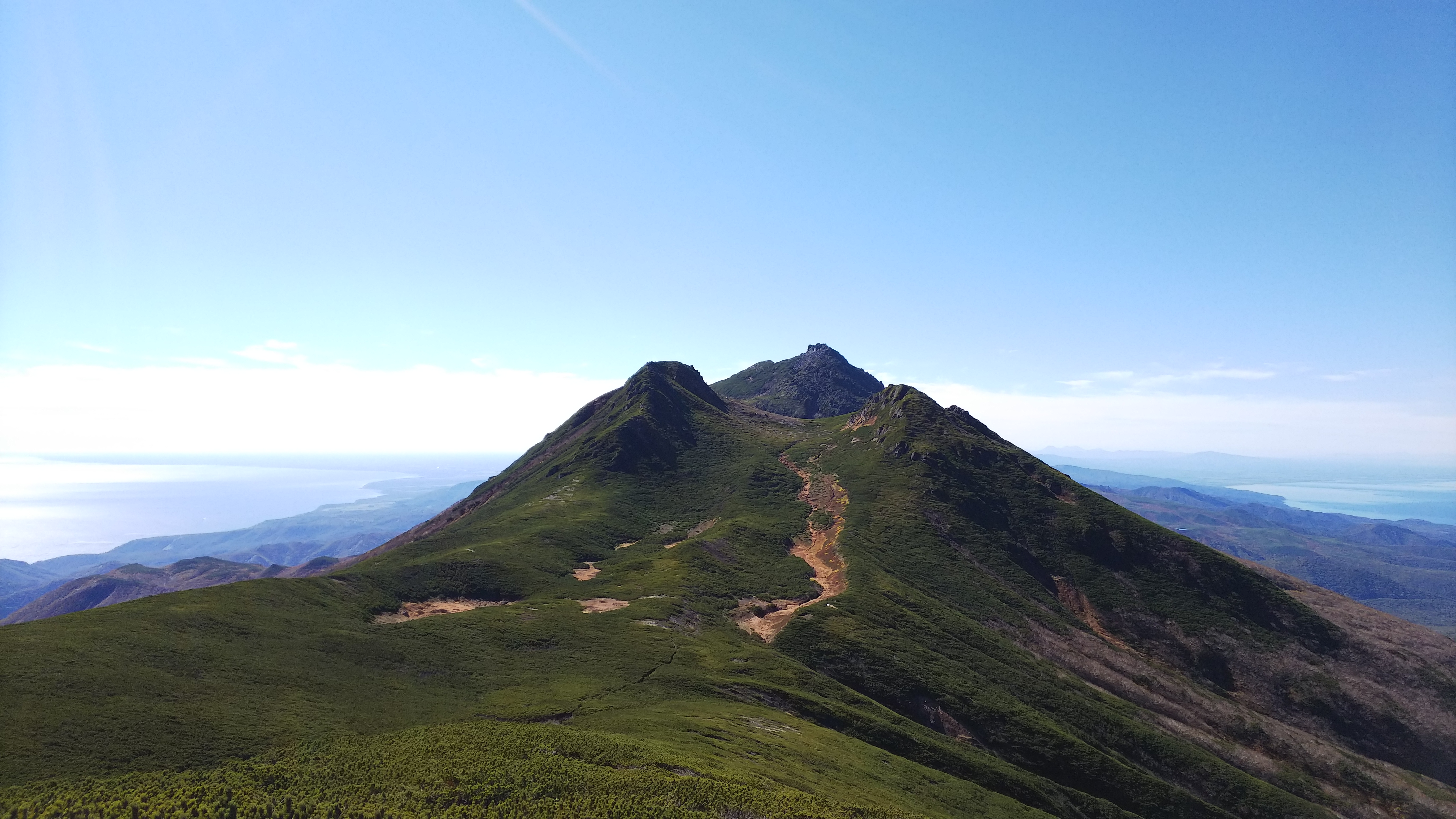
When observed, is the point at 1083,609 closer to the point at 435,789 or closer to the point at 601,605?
the point at 601,605

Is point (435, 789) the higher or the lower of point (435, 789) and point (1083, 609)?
the higher

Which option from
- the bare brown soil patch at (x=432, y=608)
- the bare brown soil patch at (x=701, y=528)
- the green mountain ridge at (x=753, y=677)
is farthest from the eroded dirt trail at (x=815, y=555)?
the bare brown soil patch at (x=432, y=608)

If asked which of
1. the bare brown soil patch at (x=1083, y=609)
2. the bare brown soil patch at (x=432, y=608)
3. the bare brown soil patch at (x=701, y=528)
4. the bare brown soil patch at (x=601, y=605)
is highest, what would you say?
the bare brown soil patch at (x=701, y=528)

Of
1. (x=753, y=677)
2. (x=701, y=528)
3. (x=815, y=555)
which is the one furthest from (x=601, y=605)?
(x=701, y=528)

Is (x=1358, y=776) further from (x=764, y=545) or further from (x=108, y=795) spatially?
(x=108, y=795)

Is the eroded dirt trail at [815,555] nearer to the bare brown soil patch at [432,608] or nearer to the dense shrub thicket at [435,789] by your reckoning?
the bare brown soil patch at [432,608]

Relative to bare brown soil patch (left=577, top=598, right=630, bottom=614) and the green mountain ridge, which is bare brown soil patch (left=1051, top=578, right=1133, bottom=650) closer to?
the green mountain ridge

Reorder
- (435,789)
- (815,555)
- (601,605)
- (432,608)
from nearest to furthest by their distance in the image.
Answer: (435,789) → (432,608) → (601,605) → (815,555)

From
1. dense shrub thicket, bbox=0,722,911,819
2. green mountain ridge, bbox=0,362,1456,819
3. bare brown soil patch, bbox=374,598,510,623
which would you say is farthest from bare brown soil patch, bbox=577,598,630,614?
dense shrub thicket, bbox=0,722,911,819
